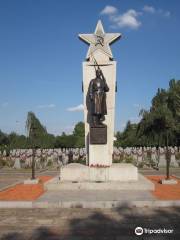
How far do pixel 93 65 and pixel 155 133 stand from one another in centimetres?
3660

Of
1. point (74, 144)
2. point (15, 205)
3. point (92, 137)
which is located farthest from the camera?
point (74, 144)

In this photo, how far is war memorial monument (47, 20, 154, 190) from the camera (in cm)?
1315

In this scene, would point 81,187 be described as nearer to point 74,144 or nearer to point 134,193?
point 134,193

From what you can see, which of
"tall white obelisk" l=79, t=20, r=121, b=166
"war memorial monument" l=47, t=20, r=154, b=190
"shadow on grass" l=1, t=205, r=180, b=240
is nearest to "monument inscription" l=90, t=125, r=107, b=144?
"war memorial monument" l=47, t=20, r=154, b=190

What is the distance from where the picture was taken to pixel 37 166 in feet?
90.8

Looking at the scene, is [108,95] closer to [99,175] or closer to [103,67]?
[103,67]

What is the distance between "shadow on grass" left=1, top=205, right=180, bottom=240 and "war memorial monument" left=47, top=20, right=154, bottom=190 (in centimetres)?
328

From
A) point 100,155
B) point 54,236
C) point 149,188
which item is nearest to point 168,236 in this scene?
point 54,236

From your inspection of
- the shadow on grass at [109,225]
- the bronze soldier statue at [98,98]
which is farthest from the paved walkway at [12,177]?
the shadow on grass at [109,225]

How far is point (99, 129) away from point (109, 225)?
6500 millimetres

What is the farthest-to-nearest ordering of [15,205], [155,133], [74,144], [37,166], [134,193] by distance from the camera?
[74,144] < [155,133] < [37,166] < [134,193] < [15,205]

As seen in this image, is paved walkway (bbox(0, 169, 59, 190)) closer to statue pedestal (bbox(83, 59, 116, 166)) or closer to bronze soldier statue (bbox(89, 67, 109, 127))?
statue pedestal (bbox(83, 59, 116, 166))

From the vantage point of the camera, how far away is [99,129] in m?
14.1

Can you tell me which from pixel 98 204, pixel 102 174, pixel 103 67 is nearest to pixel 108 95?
pixel 103 67
